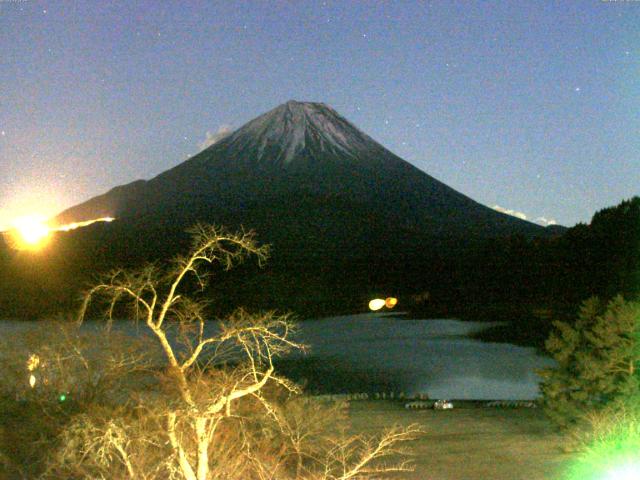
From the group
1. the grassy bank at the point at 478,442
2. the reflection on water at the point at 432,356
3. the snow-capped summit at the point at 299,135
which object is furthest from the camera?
the snow-capped summit at the point at 299,135

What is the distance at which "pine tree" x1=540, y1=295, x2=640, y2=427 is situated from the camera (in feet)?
39.7

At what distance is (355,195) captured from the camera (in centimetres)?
9044

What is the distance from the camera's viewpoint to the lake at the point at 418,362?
92.7 feet

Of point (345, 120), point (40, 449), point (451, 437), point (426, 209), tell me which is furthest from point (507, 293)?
point (345, 120)

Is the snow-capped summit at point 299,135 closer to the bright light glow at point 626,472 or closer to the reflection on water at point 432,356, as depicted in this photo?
the reflection on water at point 432,356

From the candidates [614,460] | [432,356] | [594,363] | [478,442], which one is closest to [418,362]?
[432,356]

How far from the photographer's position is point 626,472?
934 cm

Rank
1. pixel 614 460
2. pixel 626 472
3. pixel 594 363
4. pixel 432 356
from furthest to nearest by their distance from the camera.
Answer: pixel 432 356 → pixel 594 363 → pixel 614 460 → pixel 626 472

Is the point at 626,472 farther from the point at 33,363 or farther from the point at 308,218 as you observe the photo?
the point at 308,218

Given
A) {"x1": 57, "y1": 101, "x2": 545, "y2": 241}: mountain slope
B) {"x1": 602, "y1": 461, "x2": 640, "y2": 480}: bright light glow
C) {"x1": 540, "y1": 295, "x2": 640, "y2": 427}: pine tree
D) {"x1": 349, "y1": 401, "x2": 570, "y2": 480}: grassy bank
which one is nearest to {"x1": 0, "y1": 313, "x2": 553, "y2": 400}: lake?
{"x1": 349, "y1": 401, "x2": 570, "y2": 480}: grassy bank

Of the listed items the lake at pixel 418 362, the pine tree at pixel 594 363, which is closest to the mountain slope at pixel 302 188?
the lake at pixel 418 362

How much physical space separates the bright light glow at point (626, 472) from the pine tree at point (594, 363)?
2528 millimetres

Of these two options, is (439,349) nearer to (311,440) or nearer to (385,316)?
(385,316)

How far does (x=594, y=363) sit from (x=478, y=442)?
2.78 m
